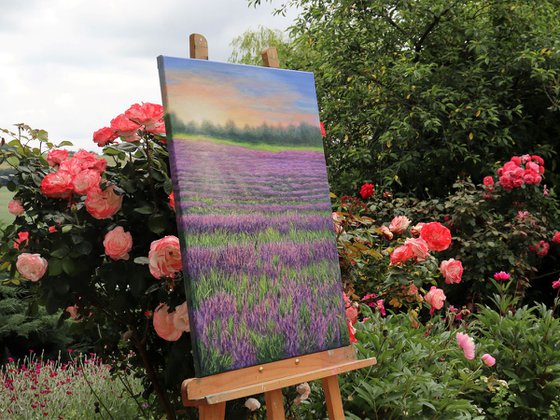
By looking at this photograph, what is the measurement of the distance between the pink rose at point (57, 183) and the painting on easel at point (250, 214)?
0.50m

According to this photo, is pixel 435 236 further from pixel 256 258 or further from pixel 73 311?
pixel 73 311

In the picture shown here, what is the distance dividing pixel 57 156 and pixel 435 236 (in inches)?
69.7

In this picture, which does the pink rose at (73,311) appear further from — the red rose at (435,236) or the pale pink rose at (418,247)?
the red rose at (435,236)

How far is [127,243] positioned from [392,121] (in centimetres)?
436

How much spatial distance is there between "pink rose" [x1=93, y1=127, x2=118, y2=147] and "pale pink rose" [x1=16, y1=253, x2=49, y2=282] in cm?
48

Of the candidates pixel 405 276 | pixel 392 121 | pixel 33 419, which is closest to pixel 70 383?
pixel 33 419

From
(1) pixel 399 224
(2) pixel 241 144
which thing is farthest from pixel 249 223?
(1) pixel 399 224

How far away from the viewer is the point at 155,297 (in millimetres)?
2939

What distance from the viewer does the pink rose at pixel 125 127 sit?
112 inches

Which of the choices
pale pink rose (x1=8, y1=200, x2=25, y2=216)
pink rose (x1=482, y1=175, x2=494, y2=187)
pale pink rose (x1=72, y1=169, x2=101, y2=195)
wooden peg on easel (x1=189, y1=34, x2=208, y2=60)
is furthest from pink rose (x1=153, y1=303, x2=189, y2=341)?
pink rose (x1=482, y1=175, x2=494, y2=187)

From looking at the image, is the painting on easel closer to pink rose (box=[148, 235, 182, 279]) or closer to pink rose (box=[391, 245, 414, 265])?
pink rose (box=[148, 235, 182, 279])

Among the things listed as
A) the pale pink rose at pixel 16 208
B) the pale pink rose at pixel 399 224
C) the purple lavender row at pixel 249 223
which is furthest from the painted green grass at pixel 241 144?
the pale pink rose at pixel 399 224

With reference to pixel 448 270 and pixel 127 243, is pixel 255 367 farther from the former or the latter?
pixel 448 270

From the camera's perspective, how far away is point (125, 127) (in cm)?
285
